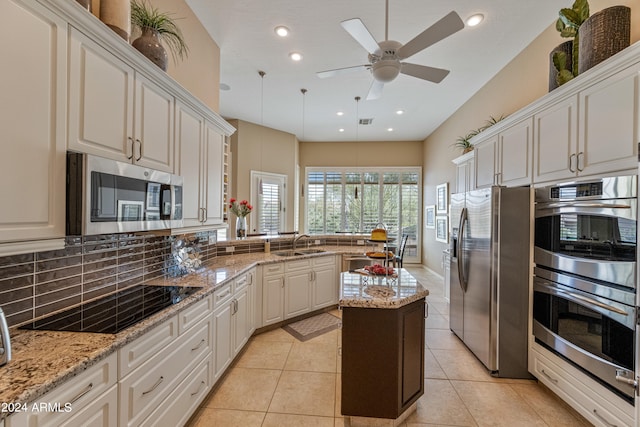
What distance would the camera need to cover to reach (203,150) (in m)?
2.59

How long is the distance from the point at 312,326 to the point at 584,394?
8.53ft

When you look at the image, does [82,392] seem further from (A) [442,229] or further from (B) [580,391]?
(A) [442,229]

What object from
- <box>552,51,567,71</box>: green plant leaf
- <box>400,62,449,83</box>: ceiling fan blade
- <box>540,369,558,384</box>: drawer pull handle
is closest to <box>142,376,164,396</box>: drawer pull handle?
<box>540,369,558,384</box>: drawer pull handle

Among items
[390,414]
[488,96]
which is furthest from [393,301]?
[488,96]

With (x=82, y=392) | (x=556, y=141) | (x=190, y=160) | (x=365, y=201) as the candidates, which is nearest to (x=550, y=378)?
(x=556, y=141)

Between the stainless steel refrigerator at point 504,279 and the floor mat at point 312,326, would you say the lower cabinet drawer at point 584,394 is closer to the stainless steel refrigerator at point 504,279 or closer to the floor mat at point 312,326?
the stainless steel refrigerator at point 504,279

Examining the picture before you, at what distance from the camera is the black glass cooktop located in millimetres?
1351

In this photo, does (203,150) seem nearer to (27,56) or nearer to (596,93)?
(27,56)

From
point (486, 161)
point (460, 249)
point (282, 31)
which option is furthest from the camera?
point (486, 161)

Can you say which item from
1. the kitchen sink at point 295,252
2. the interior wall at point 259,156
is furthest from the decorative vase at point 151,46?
the interior wall at point 259,156

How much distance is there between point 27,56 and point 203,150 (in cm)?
149

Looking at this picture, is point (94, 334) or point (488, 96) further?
point (488, 96)

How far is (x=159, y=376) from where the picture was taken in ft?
5.07

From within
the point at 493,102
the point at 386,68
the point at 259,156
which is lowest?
the point at 386,68
